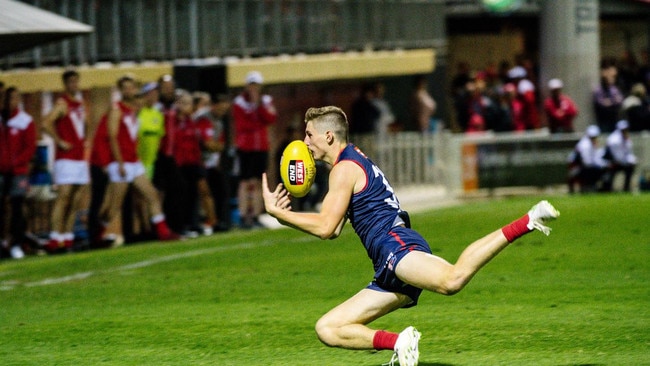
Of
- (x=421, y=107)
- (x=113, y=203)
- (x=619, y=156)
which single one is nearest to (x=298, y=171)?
(x=113, y=203)

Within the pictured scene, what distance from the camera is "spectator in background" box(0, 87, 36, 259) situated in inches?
681

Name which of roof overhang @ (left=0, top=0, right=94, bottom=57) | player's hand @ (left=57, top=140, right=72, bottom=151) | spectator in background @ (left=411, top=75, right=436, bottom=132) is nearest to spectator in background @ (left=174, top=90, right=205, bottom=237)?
player's hand @ (left=57, top=140, right=72, bottom=151)

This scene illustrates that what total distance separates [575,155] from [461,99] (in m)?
2.95

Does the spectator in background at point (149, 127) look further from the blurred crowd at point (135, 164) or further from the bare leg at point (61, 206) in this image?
the bare leg at point (61, 206)

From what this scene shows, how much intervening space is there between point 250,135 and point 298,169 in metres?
11.9

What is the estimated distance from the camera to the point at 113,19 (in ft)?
74.2

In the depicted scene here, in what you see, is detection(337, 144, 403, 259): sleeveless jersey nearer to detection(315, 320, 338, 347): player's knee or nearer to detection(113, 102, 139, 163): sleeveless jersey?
detection(315, 320, 338, 347): player's knee

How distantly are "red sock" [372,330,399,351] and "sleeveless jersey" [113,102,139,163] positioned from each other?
10.3 m

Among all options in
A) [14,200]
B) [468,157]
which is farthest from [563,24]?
[14,200]

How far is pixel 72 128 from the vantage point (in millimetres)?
17875

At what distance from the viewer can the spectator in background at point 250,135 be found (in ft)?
68.1

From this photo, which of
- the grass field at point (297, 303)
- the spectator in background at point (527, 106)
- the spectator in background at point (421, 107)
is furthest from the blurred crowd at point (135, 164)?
the spectator in background at point (527, 106)

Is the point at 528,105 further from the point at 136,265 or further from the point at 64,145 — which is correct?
the point at 136,265

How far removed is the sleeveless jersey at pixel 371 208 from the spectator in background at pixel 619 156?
17315 mm
